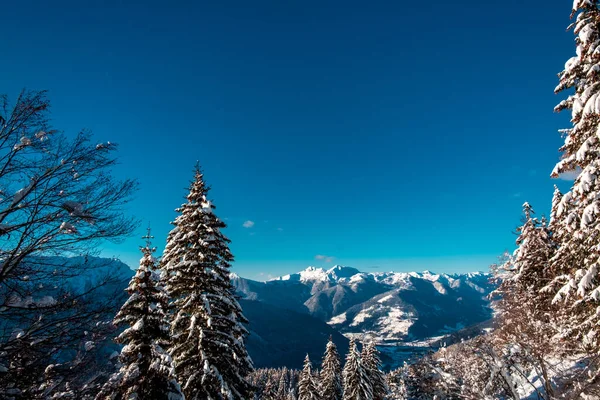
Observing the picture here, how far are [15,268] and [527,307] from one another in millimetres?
24828

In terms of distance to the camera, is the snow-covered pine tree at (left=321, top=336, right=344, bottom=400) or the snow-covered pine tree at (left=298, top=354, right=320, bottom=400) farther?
the snow-covered pine tree at (left=321, top=336, right=344, bottom=400)

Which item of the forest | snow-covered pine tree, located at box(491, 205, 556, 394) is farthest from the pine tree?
snow-covered pine tree, located at box(491, 205, 556, 394)

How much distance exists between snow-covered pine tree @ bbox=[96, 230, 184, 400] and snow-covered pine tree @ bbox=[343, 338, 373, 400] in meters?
27.0

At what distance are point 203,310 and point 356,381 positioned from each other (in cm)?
2690

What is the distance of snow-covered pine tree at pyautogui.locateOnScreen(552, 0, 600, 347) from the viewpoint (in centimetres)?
1012

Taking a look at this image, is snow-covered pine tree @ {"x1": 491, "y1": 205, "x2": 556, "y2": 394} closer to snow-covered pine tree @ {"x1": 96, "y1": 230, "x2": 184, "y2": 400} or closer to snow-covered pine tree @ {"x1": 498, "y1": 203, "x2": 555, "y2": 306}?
snow-covered pine tree @ {"x1": 498, "y1": 203, "x2": 555, "y2": 306}

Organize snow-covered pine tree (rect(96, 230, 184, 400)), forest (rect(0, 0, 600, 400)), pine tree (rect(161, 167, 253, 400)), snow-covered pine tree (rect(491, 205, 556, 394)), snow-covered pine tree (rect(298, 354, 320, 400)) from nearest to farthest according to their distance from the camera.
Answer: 1. forest (rect(0, 0, 600, 400))
2. snow-covered pine tree (rect(96, 230, 184, 400))
3. pine tree (rect(161, 167, 253, 400))
4. snow-covered pine tree (rect(491, 205, 556, 394))
5. snow-covered pine tree (rect(298, 354, 320, 400))

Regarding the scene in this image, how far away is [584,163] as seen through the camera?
10898 mm

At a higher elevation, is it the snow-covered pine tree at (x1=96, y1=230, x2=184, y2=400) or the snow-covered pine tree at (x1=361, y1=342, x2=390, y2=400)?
the snow-covered pine tree at (x1=96, y1=230, x2=184, y2=400)

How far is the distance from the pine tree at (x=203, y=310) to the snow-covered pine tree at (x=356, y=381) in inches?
887

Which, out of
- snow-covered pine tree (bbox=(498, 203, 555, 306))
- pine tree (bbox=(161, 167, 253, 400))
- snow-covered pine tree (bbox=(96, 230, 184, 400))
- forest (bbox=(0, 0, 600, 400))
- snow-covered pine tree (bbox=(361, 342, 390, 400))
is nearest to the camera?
forest (bbox=(0, 0, 600, 400))

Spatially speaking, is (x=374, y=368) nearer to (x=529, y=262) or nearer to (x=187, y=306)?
(x=529, y=262)

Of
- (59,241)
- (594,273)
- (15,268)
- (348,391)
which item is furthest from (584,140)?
(348,391)

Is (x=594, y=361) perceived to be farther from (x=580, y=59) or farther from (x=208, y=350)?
(x=208, y=350)
